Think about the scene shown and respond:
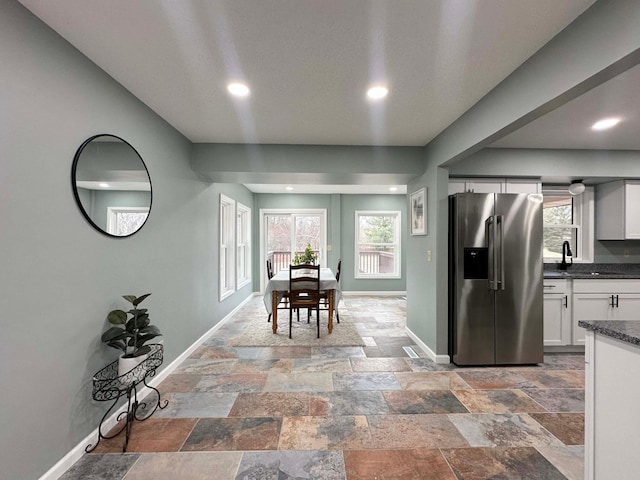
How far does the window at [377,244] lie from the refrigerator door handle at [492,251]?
154 inches

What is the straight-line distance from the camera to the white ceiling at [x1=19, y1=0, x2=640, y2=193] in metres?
1.36

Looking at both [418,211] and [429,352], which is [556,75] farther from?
[429,352]

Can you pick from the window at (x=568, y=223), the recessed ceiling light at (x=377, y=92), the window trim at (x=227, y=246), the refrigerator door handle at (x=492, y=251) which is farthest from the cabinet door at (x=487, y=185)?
the window trim at (x=227, y=246)

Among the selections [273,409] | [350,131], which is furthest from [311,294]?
[350,131]

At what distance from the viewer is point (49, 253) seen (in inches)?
60.5

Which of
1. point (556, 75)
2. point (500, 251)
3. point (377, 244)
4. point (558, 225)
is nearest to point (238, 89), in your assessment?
point (556, 75)

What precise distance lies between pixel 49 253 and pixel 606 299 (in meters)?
5.13

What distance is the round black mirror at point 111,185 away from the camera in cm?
175

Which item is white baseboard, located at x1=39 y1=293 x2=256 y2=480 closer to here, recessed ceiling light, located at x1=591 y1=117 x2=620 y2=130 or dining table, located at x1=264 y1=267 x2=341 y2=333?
dining table, located at x1=264 y1=267 x2=341 y2=333

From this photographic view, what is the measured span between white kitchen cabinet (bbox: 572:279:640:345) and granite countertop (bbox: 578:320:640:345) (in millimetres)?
2460

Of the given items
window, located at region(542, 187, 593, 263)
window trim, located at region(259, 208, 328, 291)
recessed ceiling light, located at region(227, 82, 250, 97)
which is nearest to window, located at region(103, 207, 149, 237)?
recessed ceiling light, located at region(227, 82, 250, 97)

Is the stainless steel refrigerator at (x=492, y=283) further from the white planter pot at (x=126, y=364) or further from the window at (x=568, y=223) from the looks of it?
the white planter pot at (x=126, y=364)

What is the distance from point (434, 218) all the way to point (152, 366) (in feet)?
9.65

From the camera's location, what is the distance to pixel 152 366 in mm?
2018
